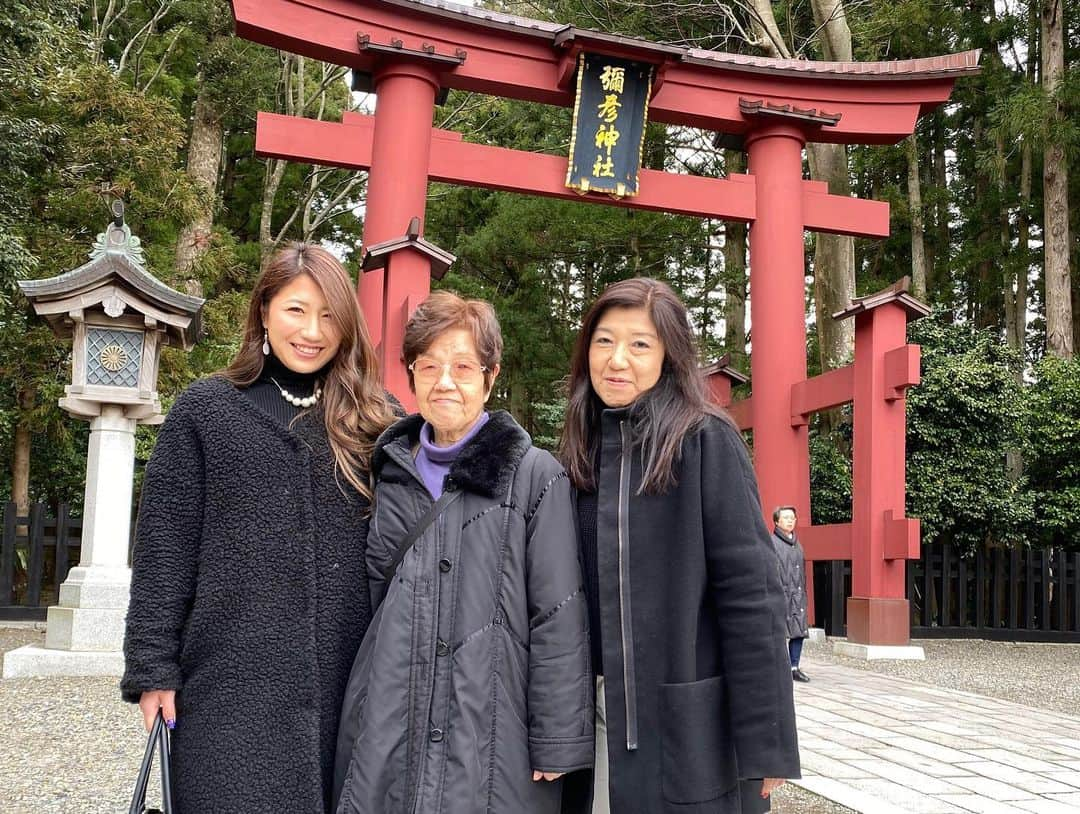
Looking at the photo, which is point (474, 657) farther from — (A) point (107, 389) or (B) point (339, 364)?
(A) point (107, 389)

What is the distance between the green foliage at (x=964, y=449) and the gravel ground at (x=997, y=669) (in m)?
1.62

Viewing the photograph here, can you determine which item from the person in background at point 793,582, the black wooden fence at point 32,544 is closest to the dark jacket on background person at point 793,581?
the person in background at point 793,582

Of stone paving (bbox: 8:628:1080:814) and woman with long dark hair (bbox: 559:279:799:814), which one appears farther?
stone paving (bbox: 8:628:1080:814)

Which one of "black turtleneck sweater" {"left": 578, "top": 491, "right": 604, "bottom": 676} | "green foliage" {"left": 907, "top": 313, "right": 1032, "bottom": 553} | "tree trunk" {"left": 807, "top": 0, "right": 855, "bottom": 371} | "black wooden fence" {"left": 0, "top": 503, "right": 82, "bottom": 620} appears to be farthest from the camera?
"tree trunk" {"left": 807, "top": 0, "right": 855, "bottom": 371}

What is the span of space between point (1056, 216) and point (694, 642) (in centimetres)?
1503

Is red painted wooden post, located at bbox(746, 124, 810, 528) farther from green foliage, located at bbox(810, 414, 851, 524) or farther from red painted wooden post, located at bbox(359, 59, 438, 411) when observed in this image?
red painted wooden post, located at bbox(359, 59, 438, 411)

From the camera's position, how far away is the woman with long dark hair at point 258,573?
5.70 feet

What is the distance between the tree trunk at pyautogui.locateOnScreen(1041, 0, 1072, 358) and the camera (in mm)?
13852

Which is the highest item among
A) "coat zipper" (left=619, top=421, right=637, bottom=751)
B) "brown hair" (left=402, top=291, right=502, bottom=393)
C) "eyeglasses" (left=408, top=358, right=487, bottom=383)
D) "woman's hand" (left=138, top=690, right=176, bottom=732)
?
"brown hair" (left=402, top=291, right=502, bottom=393)

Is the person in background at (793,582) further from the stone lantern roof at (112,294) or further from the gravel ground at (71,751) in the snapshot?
the stone lantern roof at (112,294)

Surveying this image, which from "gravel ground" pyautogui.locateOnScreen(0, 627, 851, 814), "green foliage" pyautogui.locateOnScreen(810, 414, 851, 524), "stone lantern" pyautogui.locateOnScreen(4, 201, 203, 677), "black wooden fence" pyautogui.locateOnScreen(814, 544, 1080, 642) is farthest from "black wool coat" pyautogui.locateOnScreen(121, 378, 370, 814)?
"green foliage" pyautogui.locateOnScreen(810, 414, 851, 524)

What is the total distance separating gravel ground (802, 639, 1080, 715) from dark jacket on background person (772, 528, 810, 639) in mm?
617

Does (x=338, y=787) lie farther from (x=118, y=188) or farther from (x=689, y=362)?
(x=118, y=188)

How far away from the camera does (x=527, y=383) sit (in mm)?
18047
